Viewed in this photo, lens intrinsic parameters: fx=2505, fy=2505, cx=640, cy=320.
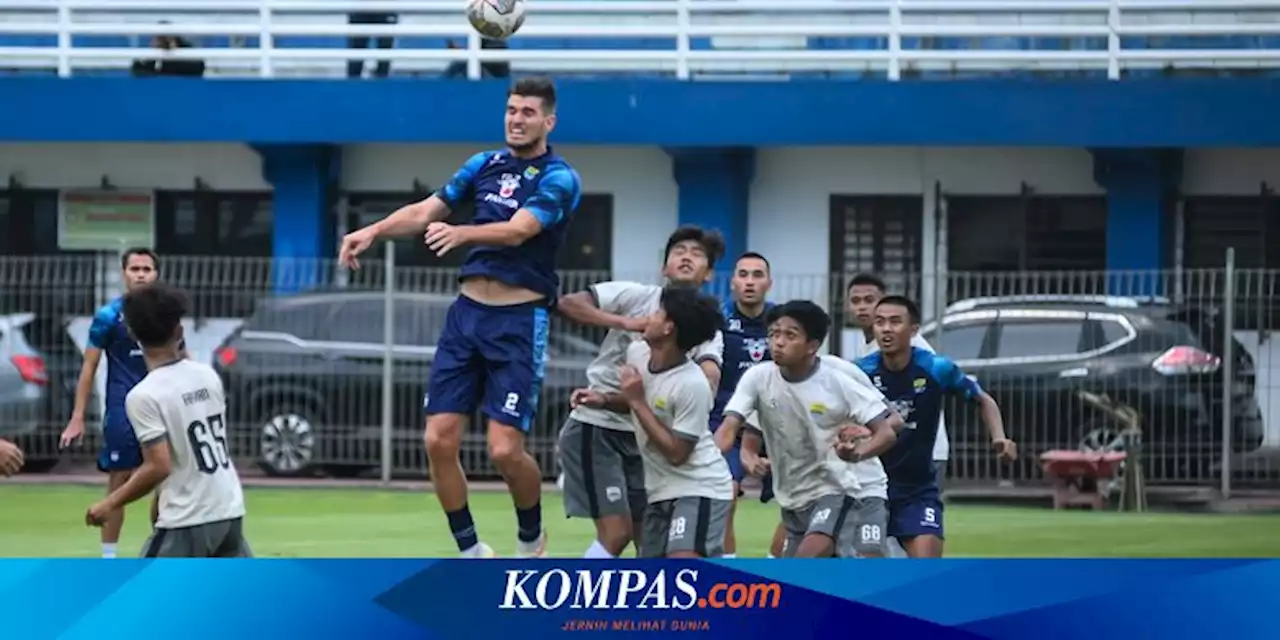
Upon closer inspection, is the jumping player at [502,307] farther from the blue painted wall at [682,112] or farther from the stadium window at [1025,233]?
the stadium window at [1025,233]

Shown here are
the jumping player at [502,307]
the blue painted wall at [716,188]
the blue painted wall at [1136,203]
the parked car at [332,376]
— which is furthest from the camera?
the blue painted wall at [716,188]

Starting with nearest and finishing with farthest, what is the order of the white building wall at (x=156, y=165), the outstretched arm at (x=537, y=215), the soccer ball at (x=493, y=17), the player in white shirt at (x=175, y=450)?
the player in white shirt at (x=175, y=450)
the outstretched arm at (x=537, y=215)
the soccer ball at (x=493, y=17)
the white building wall at (x=156, y=165)

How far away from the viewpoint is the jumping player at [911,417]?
1184cm

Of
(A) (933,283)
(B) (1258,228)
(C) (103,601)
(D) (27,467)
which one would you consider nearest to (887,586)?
(C) (103,601)

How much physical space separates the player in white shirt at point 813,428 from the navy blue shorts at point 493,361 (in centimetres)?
95

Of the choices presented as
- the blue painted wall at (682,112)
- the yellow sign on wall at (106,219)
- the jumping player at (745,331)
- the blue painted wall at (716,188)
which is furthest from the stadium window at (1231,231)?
the jumping player at (745,331)

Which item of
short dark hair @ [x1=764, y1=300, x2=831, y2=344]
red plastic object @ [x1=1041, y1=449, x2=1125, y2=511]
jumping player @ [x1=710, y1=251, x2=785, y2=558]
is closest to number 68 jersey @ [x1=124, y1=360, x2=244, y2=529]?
short dark hair @ [x1=764, y1=300, x2=831, y2=344]

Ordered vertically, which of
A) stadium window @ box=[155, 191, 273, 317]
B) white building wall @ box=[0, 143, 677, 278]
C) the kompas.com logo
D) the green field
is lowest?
the green field

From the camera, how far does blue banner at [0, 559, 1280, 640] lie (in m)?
7.74

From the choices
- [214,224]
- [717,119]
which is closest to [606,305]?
[717,119]

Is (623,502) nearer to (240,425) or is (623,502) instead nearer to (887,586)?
(887,586)

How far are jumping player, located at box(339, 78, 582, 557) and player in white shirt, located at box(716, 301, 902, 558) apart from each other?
0.99m

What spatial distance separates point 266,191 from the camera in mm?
27578

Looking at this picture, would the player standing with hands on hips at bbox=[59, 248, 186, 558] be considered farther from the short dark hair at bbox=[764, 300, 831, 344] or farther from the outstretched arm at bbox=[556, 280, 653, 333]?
the short dark hair at bbox=[764, 300, 831, 344]
